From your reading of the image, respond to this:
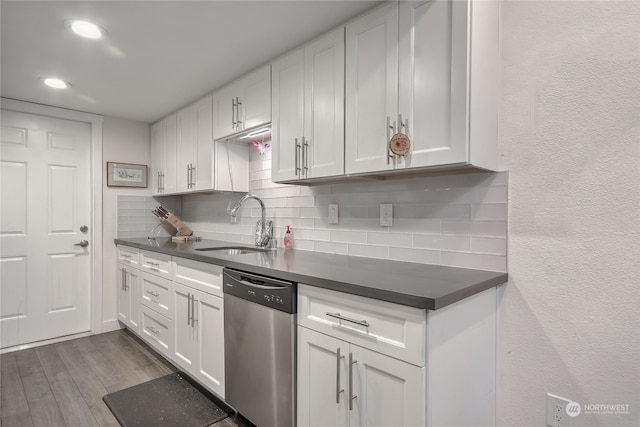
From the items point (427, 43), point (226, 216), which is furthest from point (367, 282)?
point (226, 216)

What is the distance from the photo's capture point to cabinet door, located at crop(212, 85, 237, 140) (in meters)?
2.51

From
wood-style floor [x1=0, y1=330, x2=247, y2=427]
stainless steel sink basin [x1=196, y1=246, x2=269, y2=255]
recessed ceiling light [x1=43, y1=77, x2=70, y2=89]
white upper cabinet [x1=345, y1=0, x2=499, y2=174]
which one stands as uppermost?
recessed ceiling light [x1=43, y1=77, x2=70, y2=89]

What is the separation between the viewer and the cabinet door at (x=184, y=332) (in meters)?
2.22

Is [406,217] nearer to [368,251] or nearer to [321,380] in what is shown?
[368,251]

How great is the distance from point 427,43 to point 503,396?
1522 mm

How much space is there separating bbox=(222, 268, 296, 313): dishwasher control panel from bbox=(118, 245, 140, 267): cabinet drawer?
1.53 meters

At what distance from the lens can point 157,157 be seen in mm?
Result: 3596

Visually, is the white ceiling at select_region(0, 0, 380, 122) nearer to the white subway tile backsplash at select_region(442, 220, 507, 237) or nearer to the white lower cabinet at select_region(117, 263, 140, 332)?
the white subway tile backsplash at select_region(442, 220, 507, 237)

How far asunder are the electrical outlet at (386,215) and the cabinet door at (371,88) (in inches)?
12.6

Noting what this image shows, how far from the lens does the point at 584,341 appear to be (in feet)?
4.33

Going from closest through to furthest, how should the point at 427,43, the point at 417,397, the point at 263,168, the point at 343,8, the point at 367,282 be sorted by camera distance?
the point at 417,397 → the point at 367,282 → the point at 427,43 → the point at 343,8 → the point at 263,168

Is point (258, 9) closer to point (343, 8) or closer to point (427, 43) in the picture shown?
point (343, 8)

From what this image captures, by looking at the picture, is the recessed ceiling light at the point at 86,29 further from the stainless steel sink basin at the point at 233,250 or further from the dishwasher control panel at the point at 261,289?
the stainless steel sink basin at the point at 233,250

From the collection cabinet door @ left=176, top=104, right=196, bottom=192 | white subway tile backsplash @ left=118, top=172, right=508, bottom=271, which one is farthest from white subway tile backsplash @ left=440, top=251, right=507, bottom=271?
cabinet door @ left=176, top=104, right=196, bottom=192
